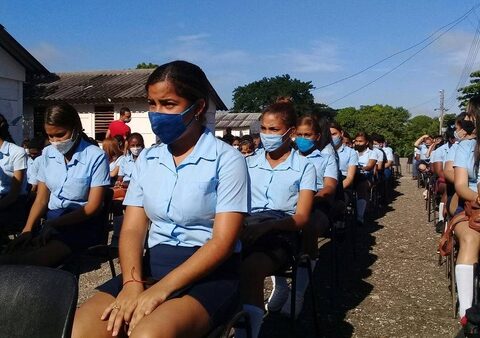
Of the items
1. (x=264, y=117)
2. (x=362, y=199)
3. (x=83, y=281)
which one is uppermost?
(x=264, y=117)

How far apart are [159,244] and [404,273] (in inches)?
167

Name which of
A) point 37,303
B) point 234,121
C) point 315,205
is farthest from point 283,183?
point 234,121

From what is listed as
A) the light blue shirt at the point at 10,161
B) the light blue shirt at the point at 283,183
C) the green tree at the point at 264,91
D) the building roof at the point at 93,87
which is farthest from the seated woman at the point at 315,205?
the green tree at the point at 264,91

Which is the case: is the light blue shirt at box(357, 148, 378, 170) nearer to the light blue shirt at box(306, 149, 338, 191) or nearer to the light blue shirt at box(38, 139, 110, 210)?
the light blue shirt at box(306, 149, 338, 191)

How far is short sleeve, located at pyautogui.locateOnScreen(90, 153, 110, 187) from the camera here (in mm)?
4141

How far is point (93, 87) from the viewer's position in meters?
22.3

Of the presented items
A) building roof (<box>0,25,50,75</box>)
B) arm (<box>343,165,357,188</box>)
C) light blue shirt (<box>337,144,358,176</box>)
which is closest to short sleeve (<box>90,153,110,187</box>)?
arm (<box>343,165,357,188</box>)

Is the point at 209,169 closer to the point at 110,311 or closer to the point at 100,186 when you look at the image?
the point at 110,311

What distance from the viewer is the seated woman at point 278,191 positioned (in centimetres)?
368

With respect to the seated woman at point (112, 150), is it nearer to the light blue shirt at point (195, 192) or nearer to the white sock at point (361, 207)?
the white sock at point (361, 207)

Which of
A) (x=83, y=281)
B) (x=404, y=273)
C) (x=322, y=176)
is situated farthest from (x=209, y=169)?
(x=404, y=273)

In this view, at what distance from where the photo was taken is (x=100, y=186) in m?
4.13

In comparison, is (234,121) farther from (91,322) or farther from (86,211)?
(91,322)

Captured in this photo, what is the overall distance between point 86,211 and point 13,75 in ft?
44.1
